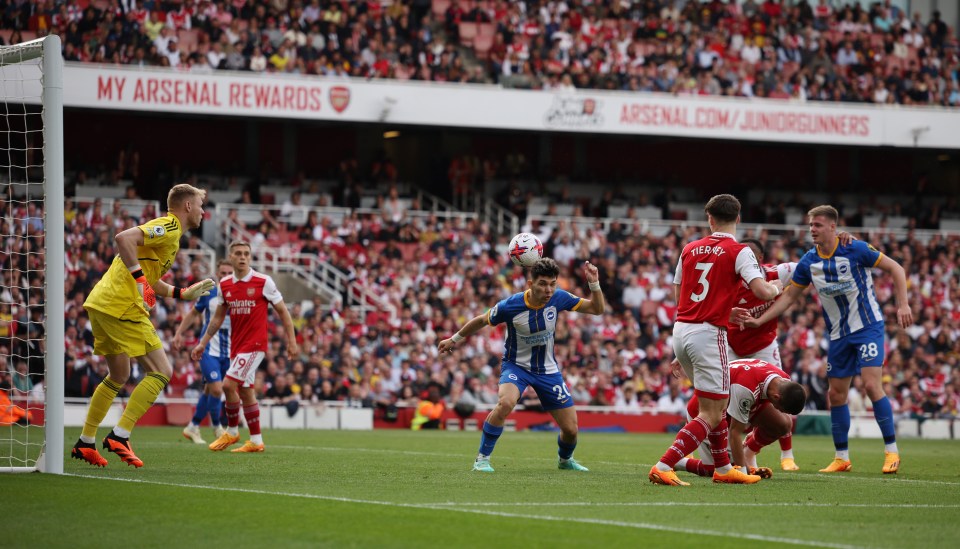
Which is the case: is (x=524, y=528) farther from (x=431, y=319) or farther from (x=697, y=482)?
(x=431, y=319)

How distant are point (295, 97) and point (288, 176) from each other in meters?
4.34

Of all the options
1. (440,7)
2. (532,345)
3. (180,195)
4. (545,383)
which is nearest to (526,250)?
(532,345)

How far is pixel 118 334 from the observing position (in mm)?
10578

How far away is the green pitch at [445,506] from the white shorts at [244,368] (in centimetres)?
129

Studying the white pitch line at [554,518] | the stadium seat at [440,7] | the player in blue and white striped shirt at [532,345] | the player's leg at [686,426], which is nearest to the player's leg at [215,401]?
the player in blue and white striped shirt at [532,345]

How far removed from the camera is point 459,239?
2977cm

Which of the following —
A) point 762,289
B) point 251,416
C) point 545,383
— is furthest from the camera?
point 251,416

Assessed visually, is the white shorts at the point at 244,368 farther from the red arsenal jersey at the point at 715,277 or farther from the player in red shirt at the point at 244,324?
the red arsenal jersey at the point at 715,277

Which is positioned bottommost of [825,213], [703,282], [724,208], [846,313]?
[846,313]

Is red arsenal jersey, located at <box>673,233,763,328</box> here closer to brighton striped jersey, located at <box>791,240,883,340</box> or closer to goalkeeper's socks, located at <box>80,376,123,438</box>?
brighton striped jersey, located at <box>791,240,883,340</box>

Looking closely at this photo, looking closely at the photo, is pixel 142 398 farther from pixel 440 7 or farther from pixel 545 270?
pixel 440 7

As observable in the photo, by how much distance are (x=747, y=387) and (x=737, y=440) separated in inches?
20.6

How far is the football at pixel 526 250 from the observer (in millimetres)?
11555

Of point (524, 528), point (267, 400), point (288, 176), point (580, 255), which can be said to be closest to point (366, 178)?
point (288, 176)
